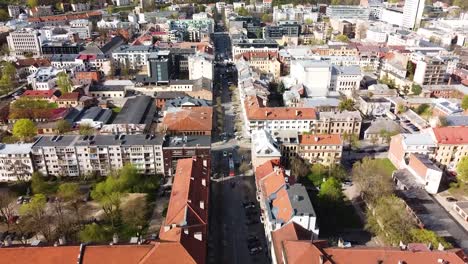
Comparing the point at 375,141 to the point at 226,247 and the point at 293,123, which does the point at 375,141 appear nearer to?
the point at 293,123

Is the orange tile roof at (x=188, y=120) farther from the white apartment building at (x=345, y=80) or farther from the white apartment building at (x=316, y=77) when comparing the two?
the white apartment building at (x=345, y=80)

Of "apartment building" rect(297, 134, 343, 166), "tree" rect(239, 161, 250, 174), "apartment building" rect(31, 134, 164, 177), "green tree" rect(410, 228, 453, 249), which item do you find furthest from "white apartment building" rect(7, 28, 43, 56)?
"green tree" rect(410, 228, 453, 249)

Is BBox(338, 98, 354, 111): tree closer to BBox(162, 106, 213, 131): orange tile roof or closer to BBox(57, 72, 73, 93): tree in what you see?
BBox(162, 106, 213, 131): orange tile roof

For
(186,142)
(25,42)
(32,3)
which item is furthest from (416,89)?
(32,3)

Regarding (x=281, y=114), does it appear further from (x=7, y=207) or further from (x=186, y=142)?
(x=7, y=207)

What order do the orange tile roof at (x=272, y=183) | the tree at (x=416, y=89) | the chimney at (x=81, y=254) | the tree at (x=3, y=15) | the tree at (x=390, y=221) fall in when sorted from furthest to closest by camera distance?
1. the tree at (x=3, y=15)
2. the tree at (x=416, y=89)
3. the orange tile roof at (x=272, y=183)
4. the tree at (x=390, y=221)
5. the chimney at (x=81, y=254)

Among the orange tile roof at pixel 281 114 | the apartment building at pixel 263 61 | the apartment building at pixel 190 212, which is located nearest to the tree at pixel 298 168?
the orange tile roof at pixel 281 114

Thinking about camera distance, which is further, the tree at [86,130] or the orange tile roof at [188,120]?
the tree at [86,130]

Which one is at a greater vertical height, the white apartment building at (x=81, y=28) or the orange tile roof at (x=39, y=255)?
the white apartment building at (x=81, y=28)
